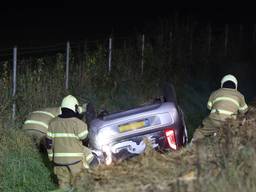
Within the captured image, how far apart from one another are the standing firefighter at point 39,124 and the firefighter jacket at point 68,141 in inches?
51.3

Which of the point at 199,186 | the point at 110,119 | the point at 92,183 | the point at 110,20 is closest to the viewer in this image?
the point at 199,186

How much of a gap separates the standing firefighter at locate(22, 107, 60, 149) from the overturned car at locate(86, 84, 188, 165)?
166 centimetres

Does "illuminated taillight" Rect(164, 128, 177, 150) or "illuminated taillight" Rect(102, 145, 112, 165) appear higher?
"illuminated taillight" Rect(164, 128, 177, 150)

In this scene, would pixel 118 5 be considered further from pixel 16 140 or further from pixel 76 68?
pixel 16 140

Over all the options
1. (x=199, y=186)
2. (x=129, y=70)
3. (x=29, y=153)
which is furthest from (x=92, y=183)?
(x=129, y=70)

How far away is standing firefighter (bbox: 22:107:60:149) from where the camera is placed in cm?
998

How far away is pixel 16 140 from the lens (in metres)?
10.0

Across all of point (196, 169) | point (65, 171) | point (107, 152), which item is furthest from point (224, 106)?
point (196, 169)

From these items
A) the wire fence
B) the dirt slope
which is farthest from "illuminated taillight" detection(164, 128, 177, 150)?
the wire fence

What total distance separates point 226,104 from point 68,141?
2552 mm

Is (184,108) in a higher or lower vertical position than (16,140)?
higher

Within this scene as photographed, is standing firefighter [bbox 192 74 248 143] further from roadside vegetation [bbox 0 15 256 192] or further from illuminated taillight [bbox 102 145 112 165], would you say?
illuminated taillight [bbox 102 145 112 165]

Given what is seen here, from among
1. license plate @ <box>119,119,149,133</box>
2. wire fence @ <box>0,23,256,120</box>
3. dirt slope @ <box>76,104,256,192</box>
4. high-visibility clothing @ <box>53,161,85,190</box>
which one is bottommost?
dirt slope @ <box>76,104,256,192</box>

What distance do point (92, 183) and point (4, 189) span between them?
126 inches
